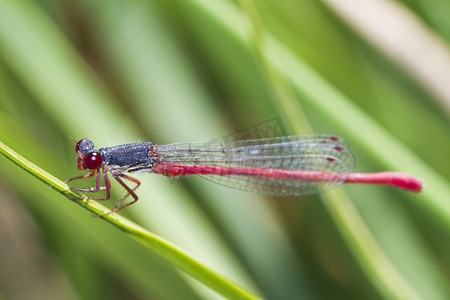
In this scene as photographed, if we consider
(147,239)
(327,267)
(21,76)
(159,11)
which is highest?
(159,11)

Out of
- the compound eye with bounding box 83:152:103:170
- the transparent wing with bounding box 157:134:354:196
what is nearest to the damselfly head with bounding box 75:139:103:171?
the compound eye with bounding box 83:152:103:170

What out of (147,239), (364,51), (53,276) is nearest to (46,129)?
(53,276)

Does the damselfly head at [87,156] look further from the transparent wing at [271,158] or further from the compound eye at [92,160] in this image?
the transparent wing at [271,158]

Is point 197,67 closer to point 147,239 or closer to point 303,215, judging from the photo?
point 303,215

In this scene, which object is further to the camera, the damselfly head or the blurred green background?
the blurred green background

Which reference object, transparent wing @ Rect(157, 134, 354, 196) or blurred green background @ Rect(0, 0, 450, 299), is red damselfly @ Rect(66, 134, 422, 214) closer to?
transparent wing @ Rect(157, 134, 354, 196)

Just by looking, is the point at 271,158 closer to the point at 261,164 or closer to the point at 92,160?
the point at 261,164
